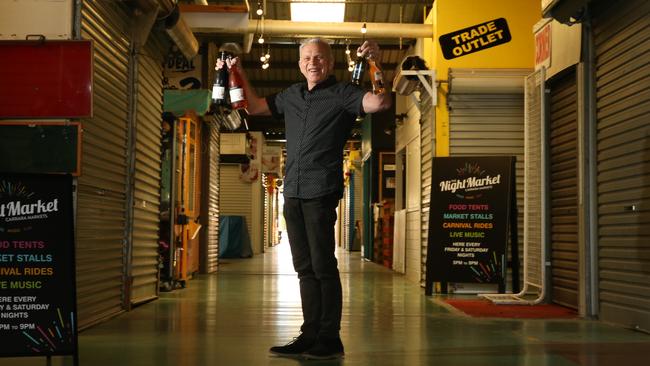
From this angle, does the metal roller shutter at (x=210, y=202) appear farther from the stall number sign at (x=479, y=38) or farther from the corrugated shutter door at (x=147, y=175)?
the stall number sign at (x=479, y=38)

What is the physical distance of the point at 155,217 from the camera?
7613 mm

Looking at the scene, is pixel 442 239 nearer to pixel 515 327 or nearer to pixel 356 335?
pixel 515 327

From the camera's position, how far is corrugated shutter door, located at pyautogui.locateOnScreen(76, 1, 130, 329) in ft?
16.7

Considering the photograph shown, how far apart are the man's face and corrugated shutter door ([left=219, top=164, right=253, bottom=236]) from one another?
53.8 ft

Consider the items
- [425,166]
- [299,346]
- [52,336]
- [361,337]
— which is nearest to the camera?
[52,336]

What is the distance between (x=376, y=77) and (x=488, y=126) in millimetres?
5410

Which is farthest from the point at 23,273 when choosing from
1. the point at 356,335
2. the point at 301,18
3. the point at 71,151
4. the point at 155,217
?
the point at 301,18

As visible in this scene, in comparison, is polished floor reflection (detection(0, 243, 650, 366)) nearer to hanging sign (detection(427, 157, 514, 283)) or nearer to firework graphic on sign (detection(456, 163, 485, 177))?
hanging sign (detection(427, 157, 514, 283))

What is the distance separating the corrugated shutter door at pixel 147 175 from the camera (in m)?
6.68

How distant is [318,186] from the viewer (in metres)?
3.84

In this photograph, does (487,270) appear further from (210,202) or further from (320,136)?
(210,202)

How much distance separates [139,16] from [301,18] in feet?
16.1

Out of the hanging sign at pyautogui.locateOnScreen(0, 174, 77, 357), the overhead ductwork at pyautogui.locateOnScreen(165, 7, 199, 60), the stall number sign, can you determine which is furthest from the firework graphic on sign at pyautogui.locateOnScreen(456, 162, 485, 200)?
the hanging sign at pyautogui.locateOnScreen(0, 174, 77, 357)

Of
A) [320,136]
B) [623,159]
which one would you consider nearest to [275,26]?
[623,159]
